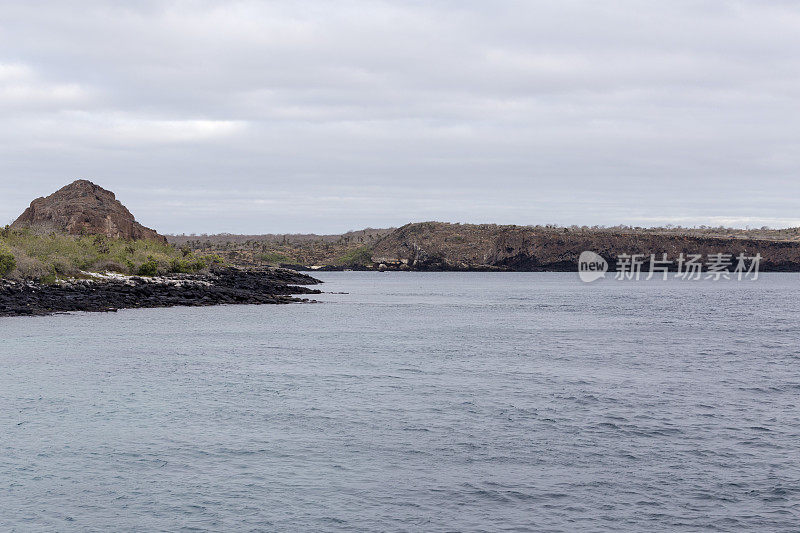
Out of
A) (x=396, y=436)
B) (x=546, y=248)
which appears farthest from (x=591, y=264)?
(x=396, y=436)

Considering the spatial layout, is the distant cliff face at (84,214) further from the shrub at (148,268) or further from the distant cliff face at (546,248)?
the distant cliff face at (546,248)

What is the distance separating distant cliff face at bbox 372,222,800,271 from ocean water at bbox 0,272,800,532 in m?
155

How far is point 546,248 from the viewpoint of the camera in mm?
188625

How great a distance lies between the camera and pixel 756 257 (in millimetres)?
179375

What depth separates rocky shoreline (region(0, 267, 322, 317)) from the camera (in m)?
51.8

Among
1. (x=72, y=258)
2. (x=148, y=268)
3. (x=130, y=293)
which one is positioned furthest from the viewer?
(x=148, y=268)

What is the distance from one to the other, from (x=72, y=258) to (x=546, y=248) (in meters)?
140

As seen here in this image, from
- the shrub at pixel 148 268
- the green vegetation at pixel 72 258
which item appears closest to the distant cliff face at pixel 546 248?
the green vegetation at pixel 72 258

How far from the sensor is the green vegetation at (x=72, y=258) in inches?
2254

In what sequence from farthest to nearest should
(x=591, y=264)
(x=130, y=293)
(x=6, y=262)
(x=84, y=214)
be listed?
(x=591, y=264), (x=84, y=214), (x=130, y=293), (x=6, y=262)

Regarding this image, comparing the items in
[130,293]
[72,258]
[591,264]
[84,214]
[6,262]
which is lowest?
[130,293]

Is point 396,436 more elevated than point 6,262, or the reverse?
point 6,262

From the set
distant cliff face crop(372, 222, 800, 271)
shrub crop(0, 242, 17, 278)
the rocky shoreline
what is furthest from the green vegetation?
distant cliff face crop(372, 222, 800, 271)

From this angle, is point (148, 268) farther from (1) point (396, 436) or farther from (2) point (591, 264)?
(2) point (591, 264)
